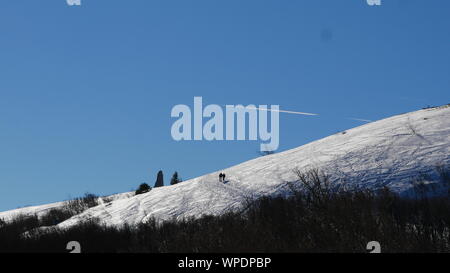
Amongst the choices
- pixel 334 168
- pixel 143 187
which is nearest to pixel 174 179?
pixel 143 187

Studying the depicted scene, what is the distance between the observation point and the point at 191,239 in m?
33.7

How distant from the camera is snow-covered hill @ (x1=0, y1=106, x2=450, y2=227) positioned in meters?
44.7

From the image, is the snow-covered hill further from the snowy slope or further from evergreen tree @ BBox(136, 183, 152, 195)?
the snowy slope

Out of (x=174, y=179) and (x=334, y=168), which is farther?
(x=174, y=179)

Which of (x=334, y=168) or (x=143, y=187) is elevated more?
(x=143, y=187)

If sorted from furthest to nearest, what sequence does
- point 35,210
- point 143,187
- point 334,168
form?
point 143,187 → point 35,210 → point 334,168

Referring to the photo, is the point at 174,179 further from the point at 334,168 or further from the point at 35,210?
the point at 334,168

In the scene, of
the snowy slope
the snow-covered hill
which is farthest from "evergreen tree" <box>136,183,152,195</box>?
the snow-covered hill

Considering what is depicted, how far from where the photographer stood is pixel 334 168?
49438 mm

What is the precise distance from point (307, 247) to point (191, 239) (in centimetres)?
991

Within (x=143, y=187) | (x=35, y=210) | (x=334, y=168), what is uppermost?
(x=143, y=187)

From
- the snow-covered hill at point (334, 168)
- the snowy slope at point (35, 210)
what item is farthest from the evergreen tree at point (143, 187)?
A: the snow-covered hill at point (334, 168)

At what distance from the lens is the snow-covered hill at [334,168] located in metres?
44.7
